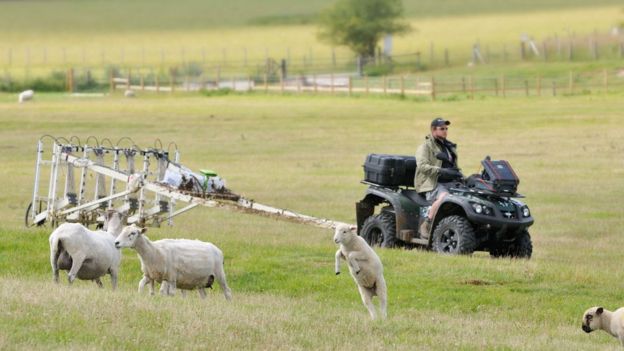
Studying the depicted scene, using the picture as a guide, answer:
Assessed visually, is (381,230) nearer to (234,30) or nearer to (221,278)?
(221,278)

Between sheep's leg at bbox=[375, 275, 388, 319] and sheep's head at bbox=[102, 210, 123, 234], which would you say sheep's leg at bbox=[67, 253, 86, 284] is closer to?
sheep's head at bbox=[102, 210, 123, 234]

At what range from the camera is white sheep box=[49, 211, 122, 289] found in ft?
56.7

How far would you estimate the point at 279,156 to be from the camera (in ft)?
158

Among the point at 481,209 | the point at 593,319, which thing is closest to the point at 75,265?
the point at 593,319

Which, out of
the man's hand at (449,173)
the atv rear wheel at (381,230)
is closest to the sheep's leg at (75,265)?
the man's hand at (449,173)

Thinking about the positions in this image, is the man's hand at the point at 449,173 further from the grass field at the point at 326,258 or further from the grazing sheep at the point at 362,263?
the grazing sheep at the point at 362,263

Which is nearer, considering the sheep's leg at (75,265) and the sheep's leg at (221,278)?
the sheep's leg at (75,265)

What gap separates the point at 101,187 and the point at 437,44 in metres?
119

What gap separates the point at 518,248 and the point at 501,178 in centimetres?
170

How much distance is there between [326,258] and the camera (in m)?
22.0

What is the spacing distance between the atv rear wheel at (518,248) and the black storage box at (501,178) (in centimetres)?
109

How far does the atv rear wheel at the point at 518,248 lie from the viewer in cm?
2292

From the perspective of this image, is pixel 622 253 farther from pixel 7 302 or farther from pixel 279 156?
pixel 279 156

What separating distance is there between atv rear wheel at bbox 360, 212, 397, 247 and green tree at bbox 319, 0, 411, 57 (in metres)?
95.2
